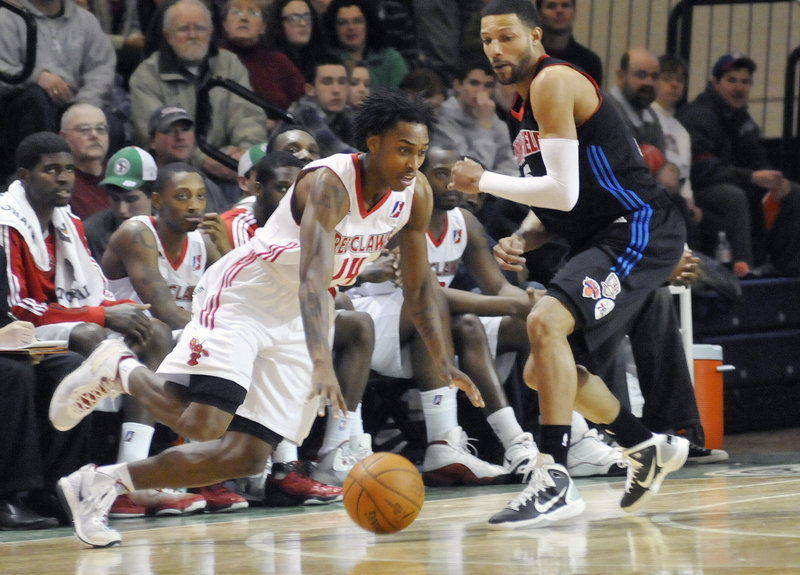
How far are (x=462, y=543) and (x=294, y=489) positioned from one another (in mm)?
1982

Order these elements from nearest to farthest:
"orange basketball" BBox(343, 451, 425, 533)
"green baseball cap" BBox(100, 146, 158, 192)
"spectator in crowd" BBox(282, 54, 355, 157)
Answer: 1. "orange basketball" BBox(343, 451, 425, 533)
2. "green baseball cap" BBox(100, 146, 158, 192)
3. "spectator in crowd" BBox(282, 54, 355, 157)

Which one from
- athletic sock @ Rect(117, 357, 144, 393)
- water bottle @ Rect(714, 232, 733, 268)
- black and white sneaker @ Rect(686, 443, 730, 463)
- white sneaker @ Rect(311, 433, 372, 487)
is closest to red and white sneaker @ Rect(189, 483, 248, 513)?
white sneaker @ Rect(311, 433, 372, 487)

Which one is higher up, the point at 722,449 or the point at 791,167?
the point at 791,167

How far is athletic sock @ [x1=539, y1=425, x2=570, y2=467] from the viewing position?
5.09 metres

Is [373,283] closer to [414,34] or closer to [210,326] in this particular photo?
[210,326]

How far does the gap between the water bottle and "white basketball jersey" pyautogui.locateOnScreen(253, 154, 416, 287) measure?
544 cm

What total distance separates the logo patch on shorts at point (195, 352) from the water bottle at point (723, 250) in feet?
19.4

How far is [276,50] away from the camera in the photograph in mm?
9734

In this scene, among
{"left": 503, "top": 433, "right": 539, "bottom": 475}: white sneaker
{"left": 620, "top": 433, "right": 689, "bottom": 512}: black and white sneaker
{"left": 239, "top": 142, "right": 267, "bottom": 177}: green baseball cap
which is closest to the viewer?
{"left": 620, "top": 433, "right": 689, "bottom": 512}: black and white sneaker

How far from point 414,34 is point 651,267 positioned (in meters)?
6.15

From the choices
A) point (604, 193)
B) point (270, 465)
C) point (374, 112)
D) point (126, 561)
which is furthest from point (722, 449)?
point (126, 561)

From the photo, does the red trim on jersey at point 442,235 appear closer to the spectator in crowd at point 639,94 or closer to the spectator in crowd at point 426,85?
the spectator in crowd at point 426,85

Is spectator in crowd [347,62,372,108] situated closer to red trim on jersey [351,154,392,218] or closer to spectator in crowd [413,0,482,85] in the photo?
spectator in crowd [413,0,482,85]

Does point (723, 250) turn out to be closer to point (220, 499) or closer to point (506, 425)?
point (506, 425)
